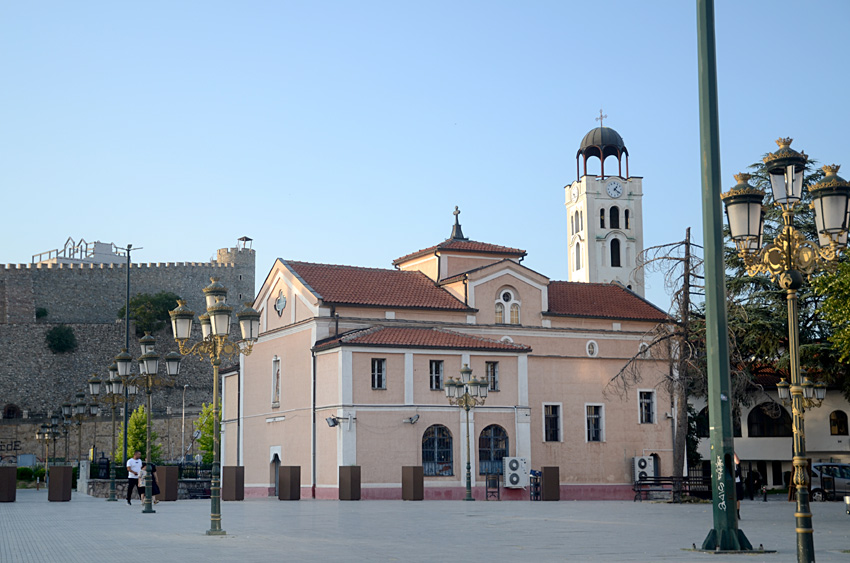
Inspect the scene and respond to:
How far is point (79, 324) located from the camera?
91312mm

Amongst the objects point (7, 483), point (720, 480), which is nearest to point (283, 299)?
point (7, 483)

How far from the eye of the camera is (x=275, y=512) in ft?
82.7

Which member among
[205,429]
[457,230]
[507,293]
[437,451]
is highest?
[457,230]

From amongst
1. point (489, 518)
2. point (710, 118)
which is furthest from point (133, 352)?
point (710, 118)

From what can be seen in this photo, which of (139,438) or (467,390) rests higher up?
(467,390)

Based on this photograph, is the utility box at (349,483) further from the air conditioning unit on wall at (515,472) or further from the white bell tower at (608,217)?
the white bell tower at (608,217)

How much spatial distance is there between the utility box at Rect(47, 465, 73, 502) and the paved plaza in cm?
740

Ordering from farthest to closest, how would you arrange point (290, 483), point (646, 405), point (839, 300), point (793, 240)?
point (646, 405) → point (290, 483) → point (839, 300) → point (793, 240)

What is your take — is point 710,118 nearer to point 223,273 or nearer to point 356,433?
point 356,433

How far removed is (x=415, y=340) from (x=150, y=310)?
55.4m

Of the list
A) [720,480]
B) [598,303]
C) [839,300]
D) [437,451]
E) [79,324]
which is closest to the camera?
[720,480]

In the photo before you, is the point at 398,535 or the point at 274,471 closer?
the point at 398,535

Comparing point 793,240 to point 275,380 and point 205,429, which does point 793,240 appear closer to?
point 275,380

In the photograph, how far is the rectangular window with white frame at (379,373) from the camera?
124 ft
